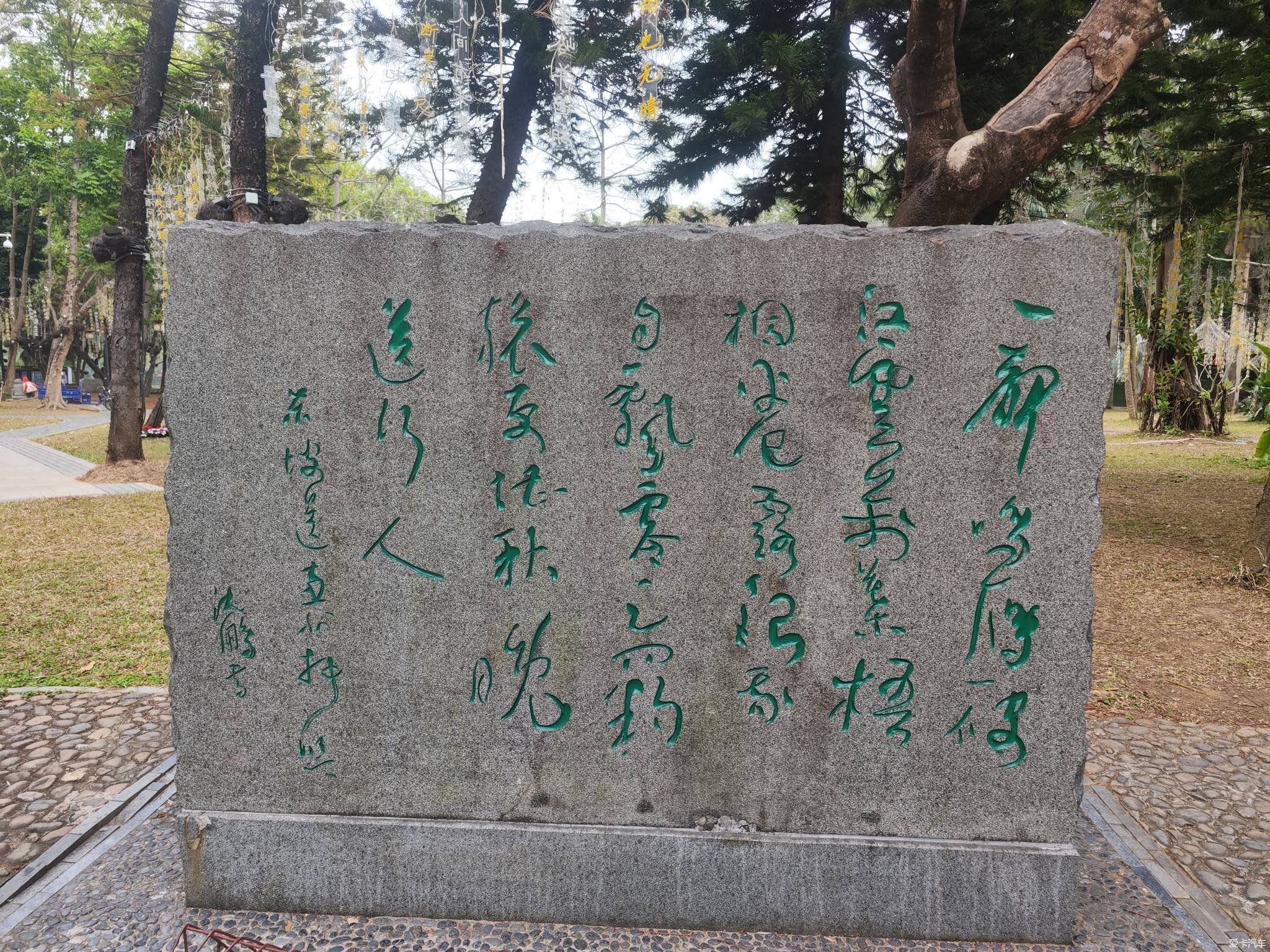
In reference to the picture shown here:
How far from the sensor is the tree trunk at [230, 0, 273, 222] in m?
6.86

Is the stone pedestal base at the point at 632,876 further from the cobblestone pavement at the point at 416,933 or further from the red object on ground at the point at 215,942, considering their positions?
the red object on ground at the point at 215,942

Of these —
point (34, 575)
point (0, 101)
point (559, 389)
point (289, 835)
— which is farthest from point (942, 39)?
point (0, 101)

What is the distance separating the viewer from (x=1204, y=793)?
363 cm

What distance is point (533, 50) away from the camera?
816cm

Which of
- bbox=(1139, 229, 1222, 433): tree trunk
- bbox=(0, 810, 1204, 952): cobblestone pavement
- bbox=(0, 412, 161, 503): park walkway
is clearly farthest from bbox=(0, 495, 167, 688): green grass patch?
bbox=(1139, 229, 1222, 433): tree trunk

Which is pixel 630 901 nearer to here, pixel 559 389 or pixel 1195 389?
pixel 559 389

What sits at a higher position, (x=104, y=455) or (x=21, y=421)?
(x=21, y=421)

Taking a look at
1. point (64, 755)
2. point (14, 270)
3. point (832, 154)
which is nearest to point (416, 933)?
point (64, 755)

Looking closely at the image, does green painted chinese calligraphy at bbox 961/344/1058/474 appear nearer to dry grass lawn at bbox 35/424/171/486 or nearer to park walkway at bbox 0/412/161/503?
dry grass lawn at bbox 35/424/171/486

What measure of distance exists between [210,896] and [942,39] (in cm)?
520

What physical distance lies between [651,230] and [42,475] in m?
13.7

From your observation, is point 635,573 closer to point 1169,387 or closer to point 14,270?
point 1169,387

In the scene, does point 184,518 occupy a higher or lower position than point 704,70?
lower

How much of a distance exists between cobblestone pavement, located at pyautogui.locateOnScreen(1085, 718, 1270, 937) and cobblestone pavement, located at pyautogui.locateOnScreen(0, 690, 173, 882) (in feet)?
15.4
